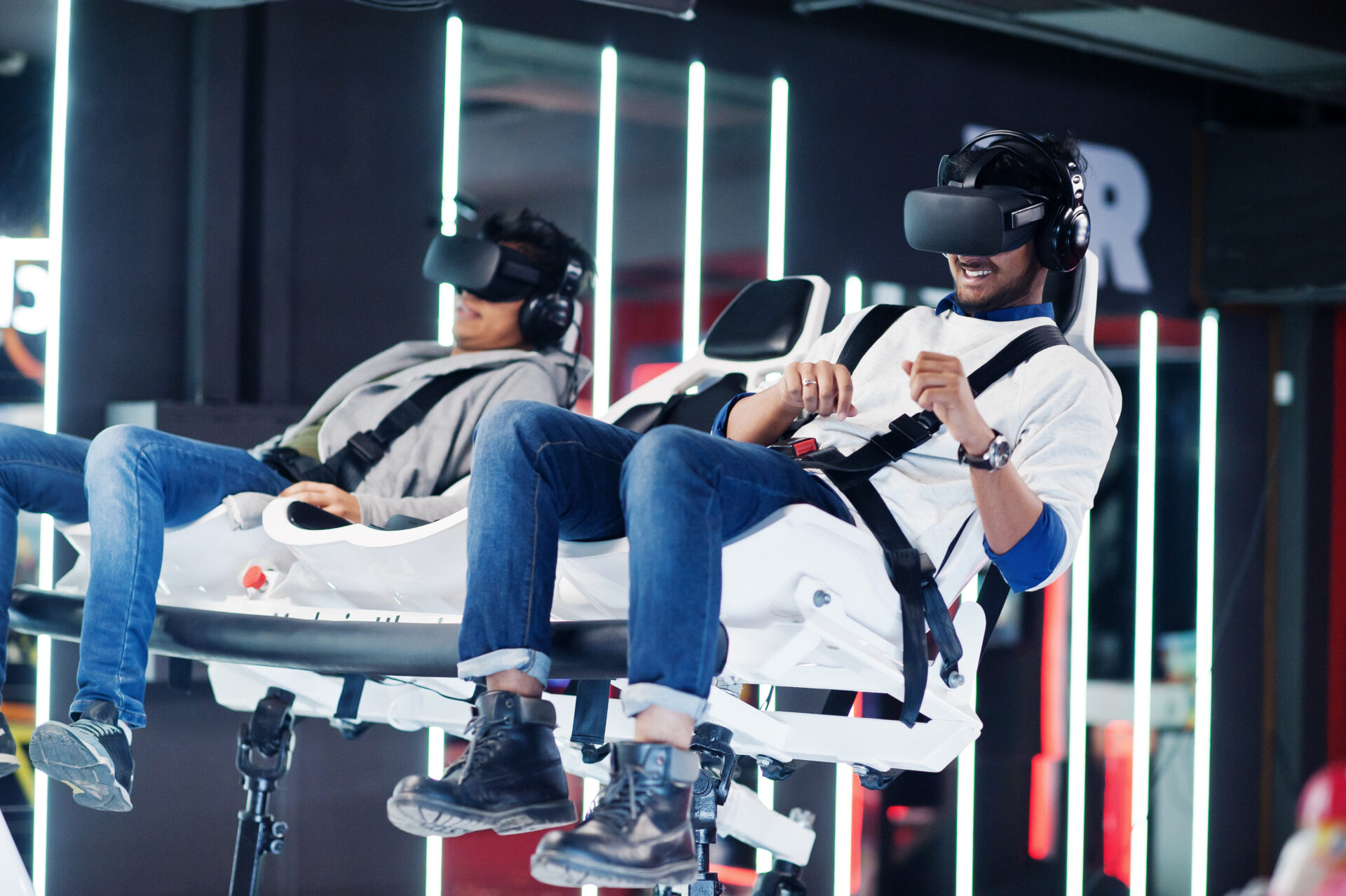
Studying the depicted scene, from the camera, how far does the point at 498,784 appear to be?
1.95m

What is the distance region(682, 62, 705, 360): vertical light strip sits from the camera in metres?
4.25

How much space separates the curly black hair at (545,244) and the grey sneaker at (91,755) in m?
1.35

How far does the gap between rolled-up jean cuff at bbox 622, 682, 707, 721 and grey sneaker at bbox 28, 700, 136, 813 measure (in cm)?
92

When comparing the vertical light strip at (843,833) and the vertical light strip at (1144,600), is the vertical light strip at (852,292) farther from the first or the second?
the vertical light strip at (843,833)

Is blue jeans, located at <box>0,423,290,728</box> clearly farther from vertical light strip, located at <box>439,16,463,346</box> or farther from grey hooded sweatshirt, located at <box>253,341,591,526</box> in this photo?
vertical light strip, located at <box>439,16,463,346</box>

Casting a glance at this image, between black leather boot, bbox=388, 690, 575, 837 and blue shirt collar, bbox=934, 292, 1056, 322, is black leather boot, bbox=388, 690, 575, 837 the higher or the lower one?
the lower one

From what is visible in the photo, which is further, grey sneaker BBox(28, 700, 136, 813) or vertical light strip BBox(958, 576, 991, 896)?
vertical light strip BBox(958, 576, 991, 896)

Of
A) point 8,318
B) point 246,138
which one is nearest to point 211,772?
point 8,318

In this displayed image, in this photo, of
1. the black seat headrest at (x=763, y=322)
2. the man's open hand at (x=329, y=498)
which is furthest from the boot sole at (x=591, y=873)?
the black seat headrest at (x=763, y=322)

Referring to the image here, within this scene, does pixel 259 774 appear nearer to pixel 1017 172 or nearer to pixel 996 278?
pixel 996 278

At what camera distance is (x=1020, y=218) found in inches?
89.7

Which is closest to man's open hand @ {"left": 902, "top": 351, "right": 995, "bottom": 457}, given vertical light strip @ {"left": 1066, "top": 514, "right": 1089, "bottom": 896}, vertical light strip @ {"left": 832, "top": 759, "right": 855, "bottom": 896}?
vertical light strip @ {"left": 832, "top": 759, "right": 855, "bottom": 896}

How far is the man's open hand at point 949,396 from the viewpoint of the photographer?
1.96m

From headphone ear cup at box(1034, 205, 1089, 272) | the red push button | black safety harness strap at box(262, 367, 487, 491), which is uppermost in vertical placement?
headphone ear cup at box(1034, 205, 1089, 272)
